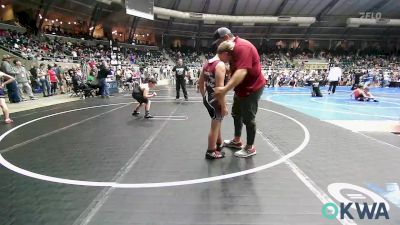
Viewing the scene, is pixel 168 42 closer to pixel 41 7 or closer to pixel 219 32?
pixel 41 7

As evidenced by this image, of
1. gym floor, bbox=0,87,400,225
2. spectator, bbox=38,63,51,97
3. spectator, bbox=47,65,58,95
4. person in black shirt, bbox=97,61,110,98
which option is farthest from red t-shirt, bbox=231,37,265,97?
spectator, bbox=47,65,58,95

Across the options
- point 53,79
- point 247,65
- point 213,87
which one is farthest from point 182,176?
point 53,79

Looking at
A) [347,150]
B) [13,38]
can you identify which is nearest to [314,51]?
[13,38]

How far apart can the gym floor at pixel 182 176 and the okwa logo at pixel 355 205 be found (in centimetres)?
2

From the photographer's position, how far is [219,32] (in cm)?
380

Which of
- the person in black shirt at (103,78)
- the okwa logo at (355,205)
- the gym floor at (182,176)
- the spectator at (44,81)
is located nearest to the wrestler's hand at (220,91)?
the gym floor at (182,176)

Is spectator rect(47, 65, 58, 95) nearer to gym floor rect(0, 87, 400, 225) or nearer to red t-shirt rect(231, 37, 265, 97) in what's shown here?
gym floor rect(0, 87, 400, 225)

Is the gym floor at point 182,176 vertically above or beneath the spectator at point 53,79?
beneath

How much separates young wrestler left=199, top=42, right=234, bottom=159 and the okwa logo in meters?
Answer: 1.51

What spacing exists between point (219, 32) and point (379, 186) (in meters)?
2.45

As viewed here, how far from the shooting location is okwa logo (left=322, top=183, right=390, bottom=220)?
2420 mm

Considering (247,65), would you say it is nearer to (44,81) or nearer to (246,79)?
(246,79)

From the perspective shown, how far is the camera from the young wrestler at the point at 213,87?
3656mm

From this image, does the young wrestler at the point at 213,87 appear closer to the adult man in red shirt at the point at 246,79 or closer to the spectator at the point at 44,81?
the adult man in red shirt at the point at 246,79
